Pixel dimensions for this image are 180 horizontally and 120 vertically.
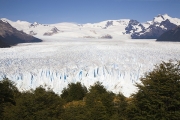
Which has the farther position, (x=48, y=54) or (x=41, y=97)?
(x=48, y=54)

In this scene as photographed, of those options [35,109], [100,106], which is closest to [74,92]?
[100,106]

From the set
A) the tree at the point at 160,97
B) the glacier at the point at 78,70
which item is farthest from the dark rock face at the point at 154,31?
the tree at the point at 160,97

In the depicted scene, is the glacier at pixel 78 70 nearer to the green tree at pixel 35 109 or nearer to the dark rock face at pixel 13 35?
the green tree at pixel 35 109

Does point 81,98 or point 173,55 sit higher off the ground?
point 173,55

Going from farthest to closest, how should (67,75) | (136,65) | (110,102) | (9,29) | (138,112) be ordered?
(9,29), (136,65), (67,75), (110,102), (138,112)

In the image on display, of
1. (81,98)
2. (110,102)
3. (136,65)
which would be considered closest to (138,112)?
(110,102)

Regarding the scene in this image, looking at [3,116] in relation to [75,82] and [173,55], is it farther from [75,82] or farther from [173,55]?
→ [173,55]

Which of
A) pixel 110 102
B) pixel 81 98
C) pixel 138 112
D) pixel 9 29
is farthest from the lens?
pixel 9 29

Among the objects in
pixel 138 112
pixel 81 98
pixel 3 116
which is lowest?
pixel 81 98
